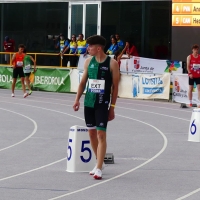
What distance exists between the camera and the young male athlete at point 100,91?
10.0 metres

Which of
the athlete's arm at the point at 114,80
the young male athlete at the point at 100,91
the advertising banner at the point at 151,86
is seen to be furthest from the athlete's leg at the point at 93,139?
the advertising banner at the point at 151,86

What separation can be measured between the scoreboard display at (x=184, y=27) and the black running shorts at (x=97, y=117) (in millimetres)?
16666

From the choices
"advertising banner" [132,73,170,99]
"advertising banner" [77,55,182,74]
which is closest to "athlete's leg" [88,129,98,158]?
"advertising banner" [132,73,170,99]

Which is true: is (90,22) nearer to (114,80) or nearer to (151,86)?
(151,86)

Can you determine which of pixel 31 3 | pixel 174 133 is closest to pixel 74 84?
pixel 31 3

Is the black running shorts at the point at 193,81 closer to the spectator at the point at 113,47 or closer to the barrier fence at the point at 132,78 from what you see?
the barrier fence at the point at 132,78

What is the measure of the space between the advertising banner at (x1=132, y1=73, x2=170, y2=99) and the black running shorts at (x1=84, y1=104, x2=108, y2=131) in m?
15.0

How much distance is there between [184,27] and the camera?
2664 cm

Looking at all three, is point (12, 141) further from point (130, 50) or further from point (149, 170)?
point (130, 50)

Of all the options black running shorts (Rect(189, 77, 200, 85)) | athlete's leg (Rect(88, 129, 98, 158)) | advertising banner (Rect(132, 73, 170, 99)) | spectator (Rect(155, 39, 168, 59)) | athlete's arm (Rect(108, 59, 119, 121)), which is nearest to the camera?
athlete's arm (Rect(108, 59, 119, 121))

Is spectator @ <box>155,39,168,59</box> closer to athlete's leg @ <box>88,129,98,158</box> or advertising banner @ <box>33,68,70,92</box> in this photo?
advertising banner @ <box>33,68,70,92</box>

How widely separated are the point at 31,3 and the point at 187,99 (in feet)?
52.9

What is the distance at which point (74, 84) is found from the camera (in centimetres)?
2905

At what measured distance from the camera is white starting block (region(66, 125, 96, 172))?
10.5m
